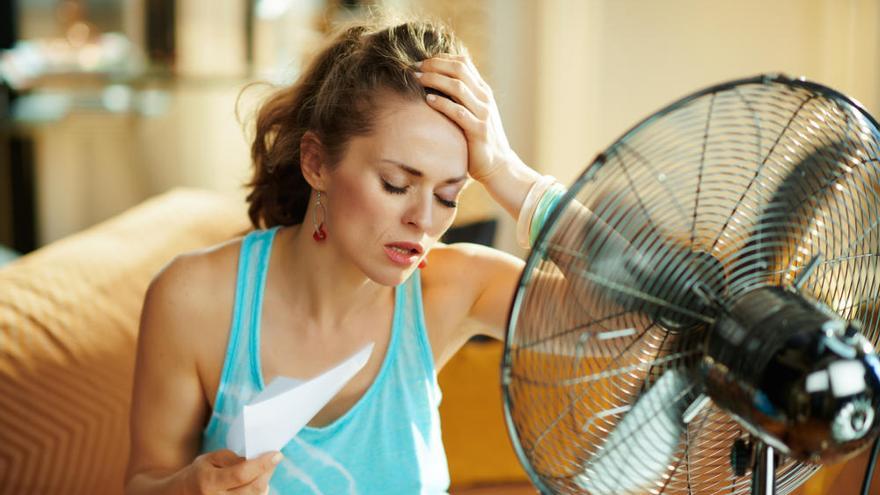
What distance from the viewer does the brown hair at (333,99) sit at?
3.46ft

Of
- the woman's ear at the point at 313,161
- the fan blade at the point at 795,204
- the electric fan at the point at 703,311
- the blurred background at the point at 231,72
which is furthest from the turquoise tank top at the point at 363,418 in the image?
the blurred background at the point at 231,72

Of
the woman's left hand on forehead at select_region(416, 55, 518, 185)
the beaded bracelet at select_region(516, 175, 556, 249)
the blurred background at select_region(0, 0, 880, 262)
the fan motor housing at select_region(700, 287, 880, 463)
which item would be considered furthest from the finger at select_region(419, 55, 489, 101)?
the blurred background at select_region(0, 0, 880, 262)

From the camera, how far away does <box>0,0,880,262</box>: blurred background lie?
4.01 m

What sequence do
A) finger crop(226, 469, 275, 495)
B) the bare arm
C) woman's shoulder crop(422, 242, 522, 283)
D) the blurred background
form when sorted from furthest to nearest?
the blurred background, woman's shoulder crop(422, 242, 522, 283), the bare arm, finger crop(226, 469, 275, 495)

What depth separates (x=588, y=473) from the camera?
0.74 m

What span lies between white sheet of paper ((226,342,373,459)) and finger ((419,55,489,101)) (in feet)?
1.15

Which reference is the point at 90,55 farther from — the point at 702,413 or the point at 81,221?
the point at 702,413

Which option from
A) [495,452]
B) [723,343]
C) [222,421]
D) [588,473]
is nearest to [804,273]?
[723,343]

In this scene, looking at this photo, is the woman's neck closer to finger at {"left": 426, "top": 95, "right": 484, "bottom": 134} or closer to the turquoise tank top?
the turquoise tank top

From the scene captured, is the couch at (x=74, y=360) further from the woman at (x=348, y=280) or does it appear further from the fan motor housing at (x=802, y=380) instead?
the fan motor housing at (x=802, y=380)

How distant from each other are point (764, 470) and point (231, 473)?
487 millimetres

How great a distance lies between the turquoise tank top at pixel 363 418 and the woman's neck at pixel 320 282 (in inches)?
1.4

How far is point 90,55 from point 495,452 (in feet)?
10.1

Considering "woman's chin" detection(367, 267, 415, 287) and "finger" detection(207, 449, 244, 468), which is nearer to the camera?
"finger" detection(207, 449, 244, 468)
